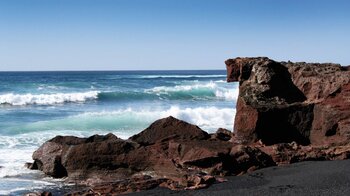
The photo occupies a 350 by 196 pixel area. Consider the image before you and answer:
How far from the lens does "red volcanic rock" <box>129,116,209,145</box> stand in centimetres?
1220

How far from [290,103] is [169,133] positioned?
11.3 ft

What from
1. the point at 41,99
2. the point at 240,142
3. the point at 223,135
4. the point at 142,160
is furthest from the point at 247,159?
the point at 41,99

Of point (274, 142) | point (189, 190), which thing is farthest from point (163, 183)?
point (274, 142)

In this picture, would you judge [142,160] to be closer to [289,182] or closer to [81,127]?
[289,182]

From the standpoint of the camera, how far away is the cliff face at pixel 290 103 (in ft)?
40.4

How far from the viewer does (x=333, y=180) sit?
9453mm

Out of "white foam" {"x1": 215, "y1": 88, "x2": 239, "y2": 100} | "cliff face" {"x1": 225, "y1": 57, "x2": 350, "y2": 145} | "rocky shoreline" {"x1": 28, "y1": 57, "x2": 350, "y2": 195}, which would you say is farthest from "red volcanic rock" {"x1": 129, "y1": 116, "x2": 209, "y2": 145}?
"white foam" {"x1": 215, "y1": 88, "x2": 239, "y2": 100}

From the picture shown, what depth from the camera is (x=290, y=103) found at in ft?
42.5

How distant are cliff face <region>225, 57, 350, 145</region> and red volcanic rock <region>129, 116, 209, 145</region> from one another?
1.21 metres

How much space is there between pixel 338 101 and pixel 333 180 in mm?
3509

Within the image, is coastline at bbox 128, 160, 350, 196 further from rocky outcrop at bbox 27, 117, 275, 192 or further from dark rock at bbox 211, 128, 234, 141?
dark rock at bbox 211, 128, 234, 141

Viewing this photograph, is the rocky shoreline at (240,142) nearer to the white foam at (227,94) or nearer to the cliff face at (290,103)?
the cliff face at (290,103)

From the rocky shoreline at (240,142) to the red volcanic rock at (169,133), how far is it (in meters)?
0.03

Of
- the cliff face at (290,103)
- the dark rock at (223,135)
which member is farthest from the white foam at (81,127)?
the cliff face at (290,103)
